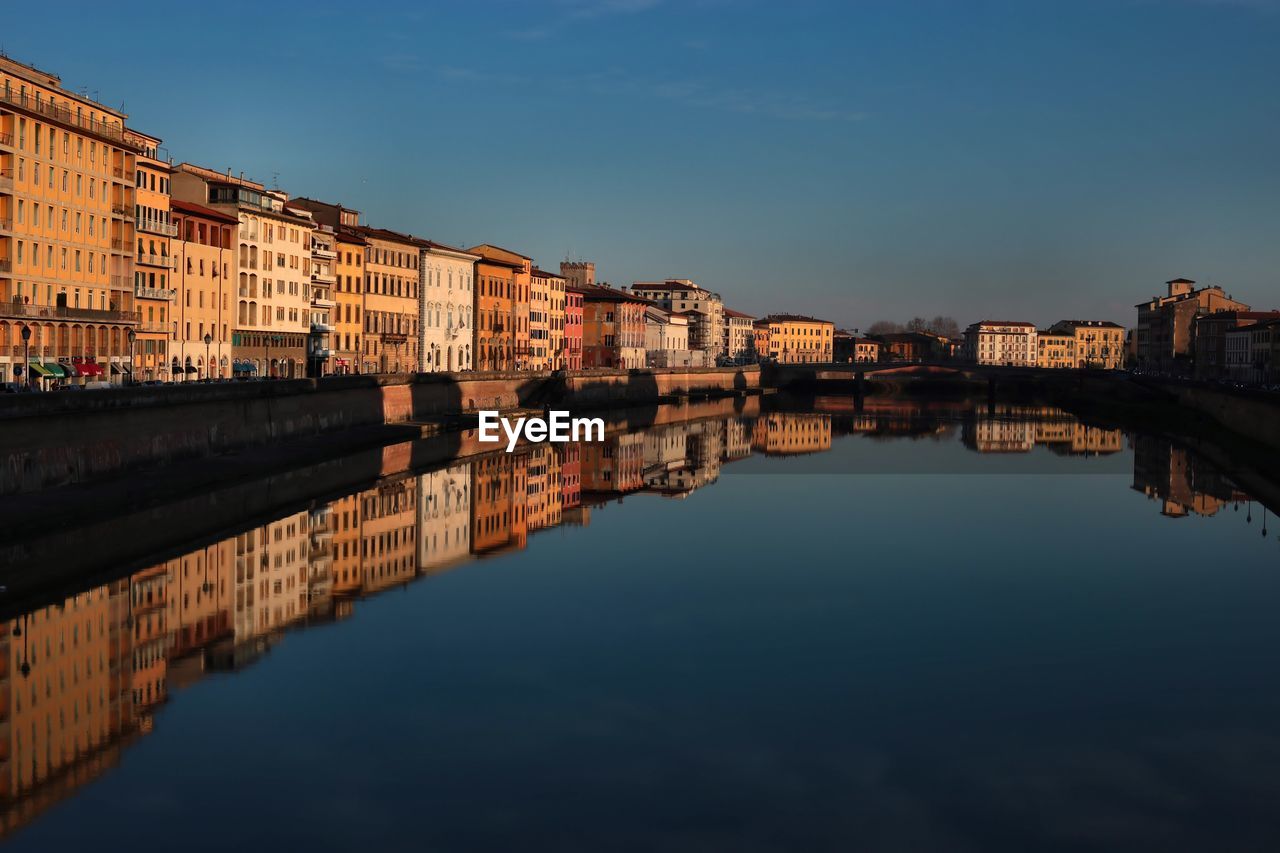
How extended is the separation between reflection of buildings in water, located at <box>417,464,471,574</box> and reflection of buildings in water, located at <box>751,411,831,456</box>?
72.6 feet

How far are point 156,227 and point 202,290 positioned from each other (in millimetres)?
5580

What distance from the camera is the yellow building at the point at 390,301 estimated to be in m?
88.9

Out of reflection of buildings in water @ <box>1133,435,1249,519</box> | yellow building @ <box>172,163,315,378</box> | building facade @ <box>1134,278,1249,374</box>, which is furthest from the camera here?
building facade @ <box>1134,278,1249,374</box>

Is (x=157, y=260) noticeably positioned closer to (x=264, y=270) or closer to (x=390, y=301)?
(x=264, y=270)

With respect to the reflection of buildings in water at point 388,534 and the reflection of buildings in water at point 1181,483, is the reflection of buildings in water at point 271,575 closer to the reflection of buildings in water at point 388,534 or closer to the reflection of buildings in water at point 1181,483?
the reflection of buildings in water at point 388,534

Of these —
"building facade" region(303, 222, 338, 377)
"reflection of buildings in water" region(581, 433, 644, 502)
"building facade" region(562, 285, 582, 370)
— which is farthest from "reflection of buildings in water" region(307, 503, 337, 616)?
"building facade" region(562, 285, 582, 370)

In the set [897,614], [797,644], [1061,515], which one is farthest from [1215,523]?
[797,644]

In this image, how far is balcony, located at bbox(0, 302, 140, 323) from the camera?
49.1 metres

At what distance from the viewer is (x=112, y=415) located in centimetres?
3572

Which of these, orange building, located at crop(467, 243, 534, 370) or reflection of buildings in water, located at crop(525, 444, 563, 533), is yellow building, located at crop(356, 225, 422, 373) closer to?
orange building, located at crop(467, 243, 534, 370)

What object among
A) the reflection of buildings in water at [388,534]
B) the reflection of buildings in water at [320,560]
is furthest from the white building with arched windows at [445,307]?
the reflection of buildings in water at [320,560]

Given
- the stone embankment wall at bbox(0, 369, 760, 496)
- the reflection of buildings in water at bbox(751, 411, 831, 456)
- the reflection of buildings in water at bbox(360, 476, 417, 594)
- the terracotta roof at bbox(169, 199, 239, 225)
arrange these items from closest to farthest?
the reflection of buildings in water at bbox(360, 476, 417, 594), the stone embankment wall at bbox(0, 369, 760, 496), the terracotta roof at bbox(169, 199, 239, 225), the reflection of buildings in water at bbox(751, 411, 831, 456)

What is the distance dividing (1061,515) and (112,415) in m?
24.5

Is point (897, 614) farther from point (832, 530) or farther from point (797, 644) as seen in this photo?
point (832, 530)
